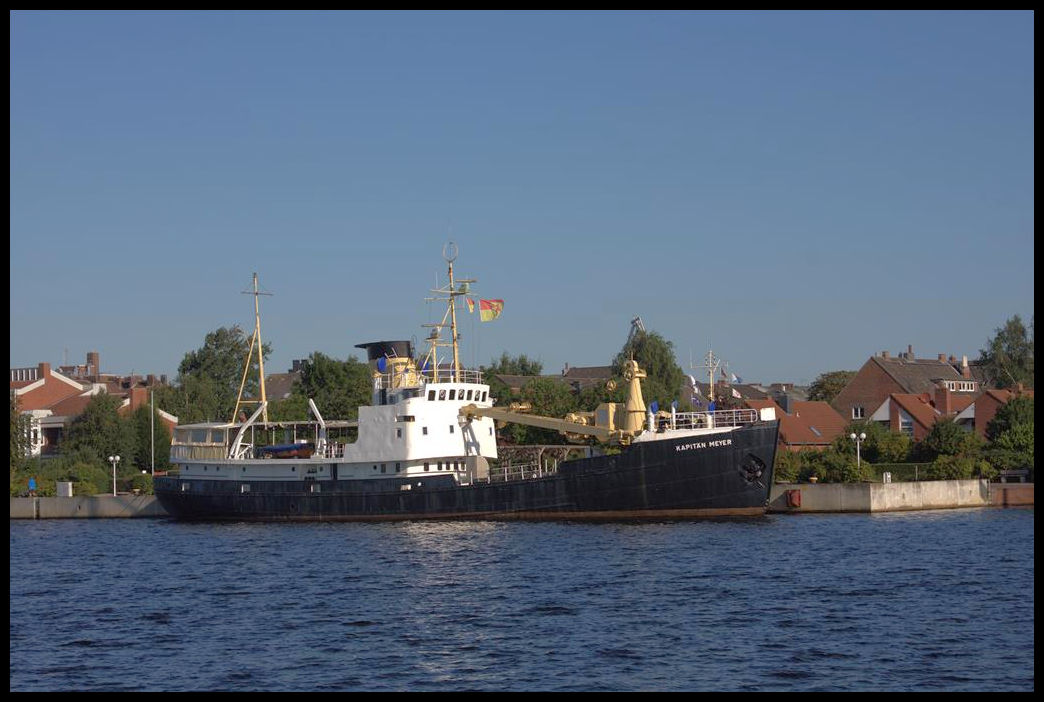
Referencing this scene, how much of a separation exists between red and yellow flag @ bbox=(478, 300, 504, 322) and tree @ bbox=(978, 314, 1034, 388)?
66234mm

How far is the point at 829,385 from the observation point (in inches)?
5231

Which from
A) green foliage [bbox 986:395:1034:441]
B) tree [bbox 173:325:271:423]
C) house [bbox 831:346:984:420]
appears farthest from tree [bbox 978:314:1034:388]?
tree [bbox 173:325:271:423]

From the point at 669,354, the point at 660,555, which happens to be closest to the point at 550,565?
the point at 660,555

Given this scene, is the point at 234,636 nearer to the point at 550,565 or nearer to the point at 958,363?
the point at 550,565

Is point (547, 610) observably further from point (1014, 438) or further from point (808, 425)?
point (808, 425)

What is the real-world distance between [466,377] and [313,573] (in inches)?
1006

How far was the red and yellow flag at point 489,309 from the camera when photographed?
67.4 meters

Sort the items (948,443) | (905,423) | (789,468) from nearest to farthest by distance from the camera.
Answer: (789,468) → (948,443) → (905,423)

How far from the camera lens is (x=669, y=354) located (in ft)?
392

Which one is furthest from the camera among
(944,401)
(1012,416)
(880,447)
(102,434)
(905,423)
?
(944,401)

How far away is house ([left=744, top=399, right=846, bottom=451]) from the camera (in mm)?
92250

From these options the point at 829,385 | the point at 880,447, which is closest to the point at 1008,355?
the point at 829,385

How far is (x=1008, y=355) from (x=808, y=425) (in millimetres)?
34365

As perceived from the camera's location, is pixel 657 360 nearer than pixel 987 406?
No
